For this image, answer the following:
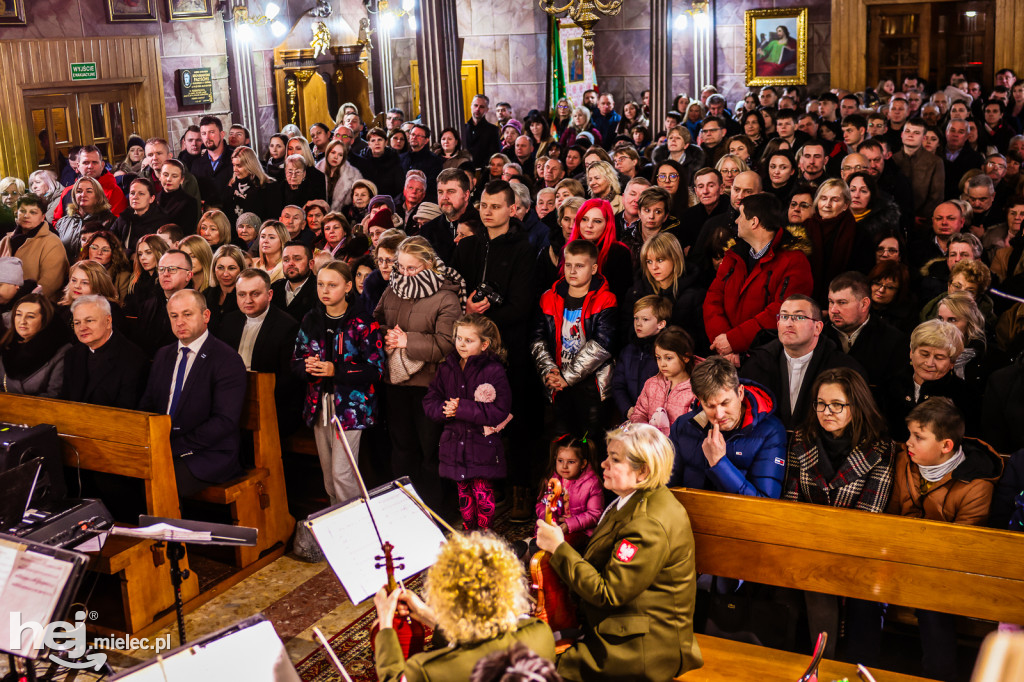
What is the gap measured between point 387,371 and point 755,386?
2.05m

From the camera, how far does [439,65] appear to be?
418 inches

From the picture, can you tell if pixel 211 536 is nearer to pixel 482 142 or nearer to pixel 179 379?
pixel 179 379

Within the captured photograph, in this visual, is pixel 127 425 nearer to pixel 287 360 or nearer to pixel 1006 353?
pixel 287 360

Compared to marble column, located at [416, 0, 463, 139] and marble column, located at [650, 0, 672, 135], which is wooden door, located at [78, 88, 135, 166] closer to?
marble column, located at [416, 0, 463, 139]

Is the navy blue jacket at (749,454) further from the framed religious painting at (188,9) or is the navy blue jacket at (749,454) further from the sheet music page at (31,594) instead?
the framed religious painting at (188,9)

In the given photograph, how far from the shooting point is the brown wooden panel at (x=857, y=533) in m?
3.20

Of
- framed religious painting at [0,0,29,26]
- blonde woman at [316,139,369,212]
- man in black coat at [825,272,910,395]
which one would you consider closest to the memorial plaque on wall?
framed religious painting at [0,0,29,26]

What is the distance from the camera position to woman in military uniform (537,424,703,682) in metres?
3.11

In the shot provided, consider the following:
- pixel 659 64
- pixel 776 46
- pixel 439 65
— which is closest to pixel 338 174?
pixel 439 65

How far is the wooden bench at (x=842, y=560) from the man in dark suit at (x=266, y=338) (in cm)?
260

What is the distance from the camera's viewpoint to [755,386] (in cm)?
399

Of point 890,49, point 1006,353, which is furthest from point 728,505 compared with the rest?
point 890,49

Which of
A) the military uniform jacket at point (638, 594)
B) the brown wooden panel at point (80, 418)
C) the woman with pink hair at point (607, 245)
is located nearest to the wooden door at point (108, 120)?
the brown wooden panel at point (80, 418)

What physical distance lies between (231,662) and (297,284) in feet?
11.5
